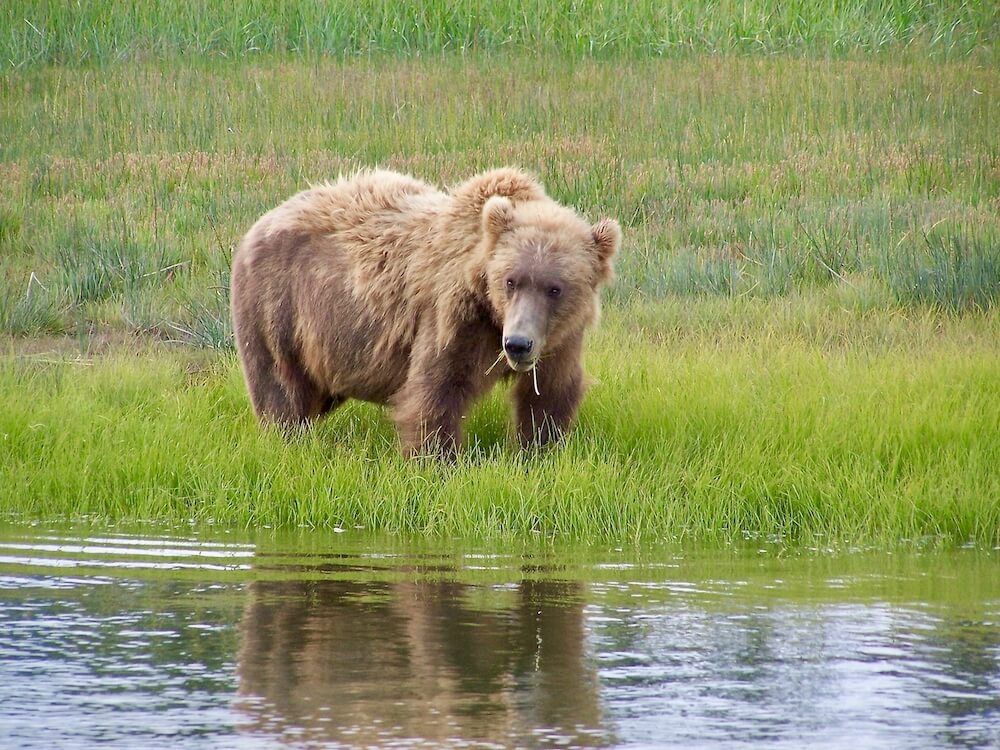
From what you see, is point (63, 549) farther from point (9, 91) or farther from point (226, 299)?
point (9, 91)

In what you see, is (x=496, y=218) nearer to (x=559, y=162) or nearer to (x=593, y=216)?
(x=593, y=216)

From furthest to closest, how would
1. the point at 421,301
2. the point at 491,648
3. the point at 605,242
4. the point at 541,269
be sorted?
the point at 421,301 → the point at 605,242 → the point at 541,269 → the point at 491,648

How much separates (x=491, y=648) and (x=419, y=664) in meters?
0.27

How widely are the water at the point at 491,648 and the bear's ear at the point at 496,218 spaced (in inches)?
66.1

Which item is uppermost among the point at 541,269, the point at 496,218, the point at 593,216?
the point at 593,216

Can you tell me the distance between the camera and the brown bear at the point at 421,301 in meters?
7.21

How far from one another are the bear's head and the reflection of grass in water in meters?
0.62

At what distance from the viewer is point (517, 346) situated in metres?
6.75

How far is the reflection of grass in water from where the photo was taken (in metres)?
Result: 6.79

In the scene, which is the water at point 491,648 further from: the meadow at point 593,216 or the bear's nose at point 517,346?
the bear's nose at point 517,346

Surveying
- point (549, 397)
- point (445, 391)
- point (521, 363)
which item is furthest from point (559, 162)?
point (521, 363)

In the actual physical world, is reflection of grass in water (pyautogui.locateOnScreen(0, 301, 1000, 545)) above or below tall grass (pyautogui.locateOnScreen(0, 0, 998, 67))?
below

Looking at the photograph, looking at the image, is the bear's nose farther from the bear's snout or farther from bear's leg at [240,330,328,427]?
bear's leg at [240,330,328,427]

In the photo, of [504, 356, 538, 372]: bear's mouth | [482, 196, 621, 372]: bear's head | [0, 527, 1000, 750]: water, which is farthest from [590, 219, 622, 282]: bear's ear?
[0, 527, 1000, 750]: water
